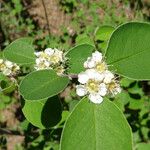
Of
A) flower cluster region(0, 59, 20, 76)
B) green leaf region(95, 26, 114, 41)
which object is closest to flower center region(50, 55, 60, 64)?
flower cluster region(0, 59, 20, 76)

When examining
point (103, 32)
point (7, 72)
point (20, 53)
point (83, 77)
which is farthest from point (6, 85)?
point (103, 32)

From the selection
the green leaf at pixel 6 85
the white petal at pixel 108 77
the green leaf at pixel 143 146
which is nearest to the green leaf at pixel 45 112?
the green leaf at pixel 6 85

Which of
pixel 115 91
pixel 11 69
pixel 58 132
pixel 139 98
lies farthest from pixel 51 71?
pixel 139 98

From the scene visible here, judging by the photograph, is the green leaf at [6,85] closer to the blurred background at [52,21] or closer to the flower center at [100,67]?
the flower center at [100,67]

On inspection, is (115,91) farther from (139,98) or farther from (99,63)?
(139,98)

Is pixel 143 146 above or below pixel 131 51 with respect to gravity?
below

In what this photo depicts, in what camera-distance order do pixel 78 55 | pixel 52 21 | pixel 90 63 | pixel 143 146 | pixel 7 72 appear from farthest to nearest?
pixel 52 21 < pixel 143 146 < pixel 7 72 < pixel 78 55 < pixel 90 63

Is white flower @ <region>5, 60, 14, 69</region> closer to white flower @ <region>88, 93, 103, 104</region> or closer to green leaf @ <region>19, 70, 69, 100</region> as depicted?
green leaf @ <region>19, 70, 69, 100</region>

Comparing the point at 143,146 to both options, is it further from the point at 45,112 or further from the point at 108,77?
the point at 108,77
